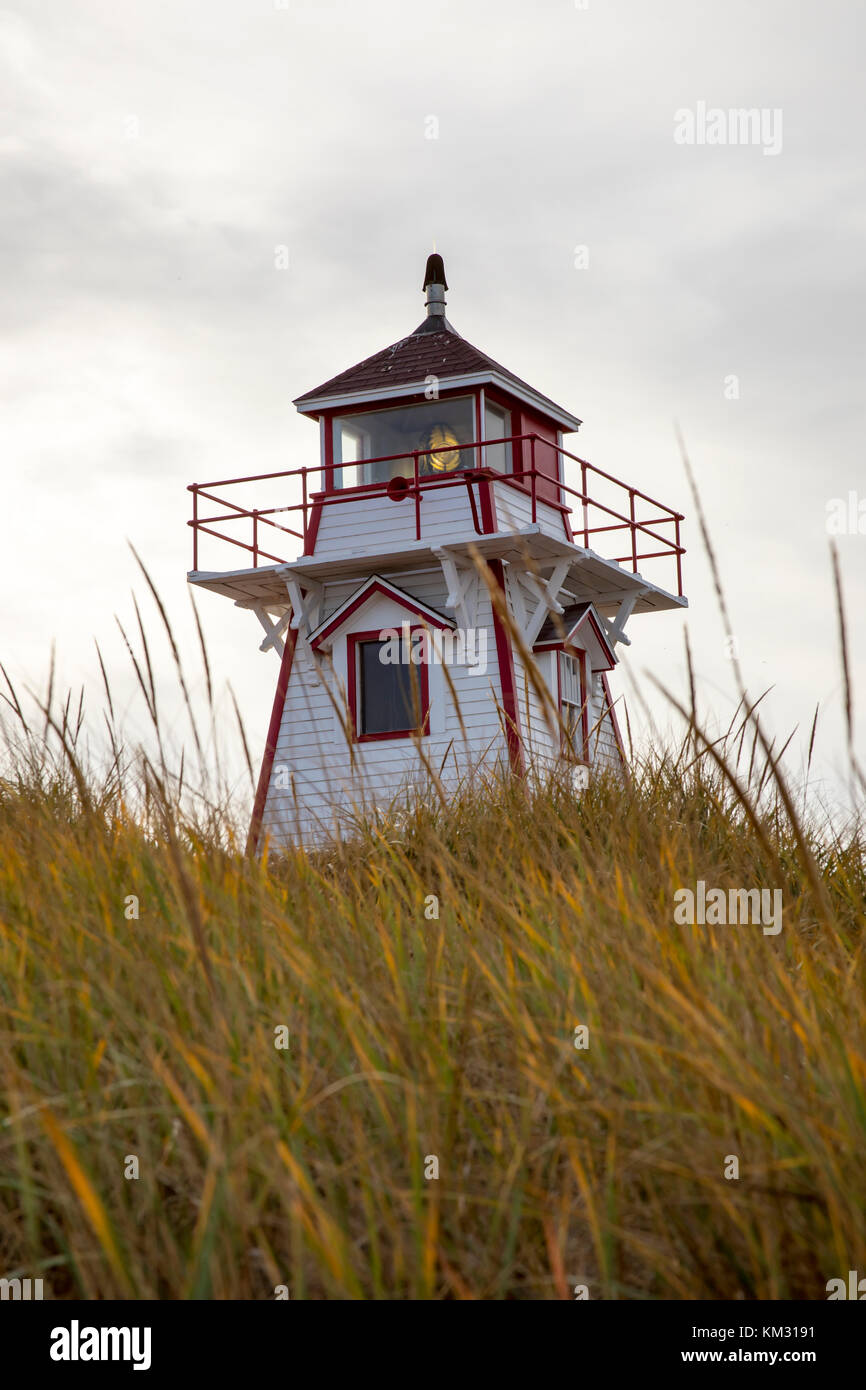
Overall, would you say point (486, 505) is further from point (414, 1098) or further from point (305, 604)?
point (414, 1098)

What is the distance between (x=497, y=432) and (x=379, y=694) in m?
4.31

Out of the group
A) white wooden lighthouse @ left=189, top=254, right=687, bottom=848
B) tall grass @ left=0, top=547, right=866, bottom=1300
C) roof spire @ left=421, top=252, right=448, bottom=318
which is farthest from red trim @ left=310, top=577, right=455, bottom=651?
tall grass @ left=0, top=547, right=866, bottom=1300

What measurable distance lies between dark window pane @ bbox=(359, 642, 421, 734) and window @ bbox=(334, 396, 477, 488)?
260cm

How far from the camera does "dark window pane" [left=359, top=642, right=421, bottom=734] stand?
1859 centimetres

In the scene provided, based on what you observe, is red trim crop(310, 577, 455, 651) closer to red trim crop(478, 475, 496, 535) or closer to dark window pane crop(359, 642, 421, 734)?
dark window pane crop(359, 642, 421, 734)

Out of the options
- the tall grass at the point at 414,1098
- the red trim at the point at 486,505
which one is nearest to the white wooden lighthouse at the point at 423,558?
the red trim at the point at 486,505

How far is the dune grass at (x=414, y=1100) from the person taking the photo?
8.84ft

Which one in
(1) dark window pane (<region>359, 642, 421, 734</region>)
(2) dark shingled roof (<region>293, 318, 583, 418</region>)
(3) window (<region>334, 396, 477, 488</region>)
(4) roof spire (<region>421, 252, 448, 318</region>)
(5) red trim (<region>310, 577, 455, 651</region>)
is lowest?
(1) dark window pane (<region>359, 642, 421, 734</region>)

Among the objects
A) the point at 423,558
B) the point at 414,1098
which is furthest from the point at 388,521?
the point at 414,1098

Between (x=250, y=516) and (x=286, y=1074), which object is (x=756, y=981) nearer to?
(x=286, y=1074)

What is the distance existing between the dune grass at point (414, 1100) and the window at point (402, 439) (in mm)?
15245

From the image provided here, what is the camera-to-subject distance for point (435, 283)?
72.2 ft
